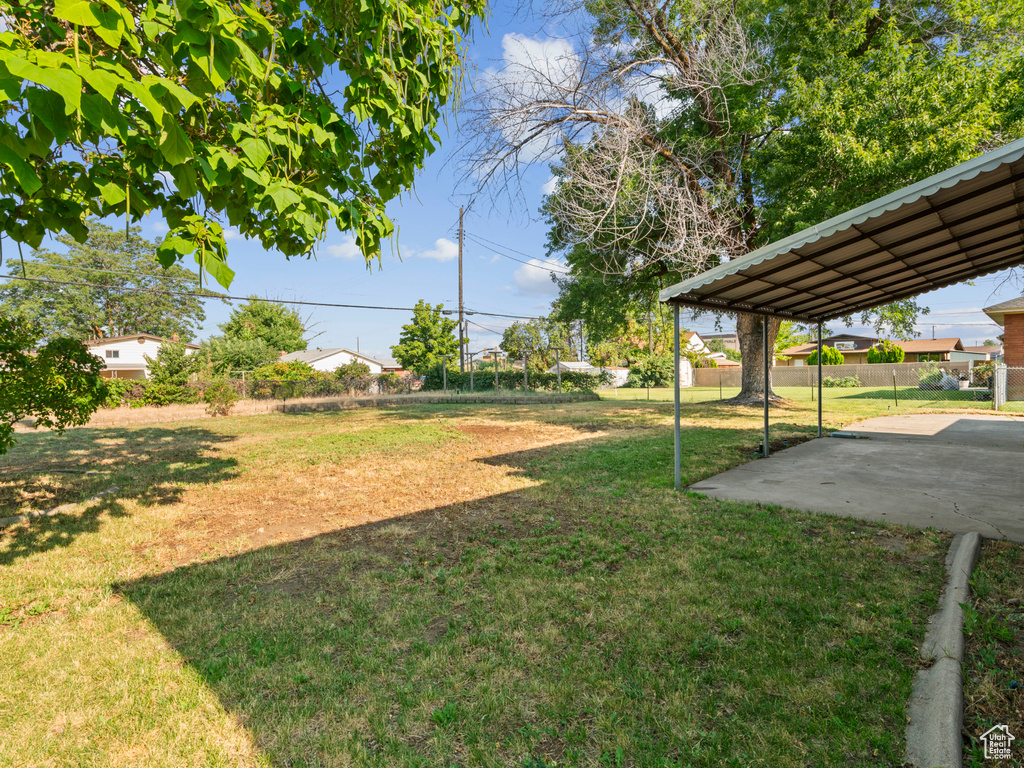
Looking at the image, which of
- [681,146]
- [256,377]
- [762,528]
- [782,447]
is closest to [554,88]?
[681,146]

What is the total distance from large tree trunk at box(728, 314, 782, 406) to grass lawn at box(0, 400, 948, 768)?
43.6 feet

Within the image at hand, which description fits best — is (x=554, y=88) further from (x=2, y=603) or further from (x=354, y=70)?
(x=2, y=603)

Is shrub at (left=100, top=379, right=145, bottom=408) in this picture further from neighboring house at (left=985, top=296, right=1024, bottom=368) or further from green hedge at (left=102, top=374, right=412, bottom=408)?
neighboring house at (left=985, top=296, right=1024, bottom=368)

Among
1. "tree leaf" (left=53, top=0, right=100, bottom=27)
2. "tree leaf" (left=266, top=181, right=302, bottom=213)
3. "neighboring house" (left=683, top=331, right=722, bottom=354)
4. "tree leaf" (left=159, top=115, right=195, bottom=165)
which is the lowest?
"tree leaf" (left=266, top=181, right=302, bottom=213)

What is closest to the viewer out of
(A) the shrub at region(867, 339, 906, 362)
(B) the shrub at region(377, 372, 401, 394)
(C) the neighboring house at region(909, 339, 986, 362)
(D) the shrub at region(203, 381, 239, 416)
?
(D) the shrub at region(203, 381, 239, 416)

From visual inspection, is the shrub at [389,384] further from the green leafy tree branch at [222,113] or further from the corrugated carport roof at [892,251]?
the green leafy tree branch at [222,113]

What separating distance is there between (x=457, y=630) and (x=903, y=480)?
246 inches

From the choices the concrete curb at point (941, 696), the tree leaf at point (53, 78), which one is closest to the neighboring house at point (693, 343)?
the concrete curb at point (941, 696)

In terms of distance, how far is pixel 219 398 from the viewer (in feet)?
57.8

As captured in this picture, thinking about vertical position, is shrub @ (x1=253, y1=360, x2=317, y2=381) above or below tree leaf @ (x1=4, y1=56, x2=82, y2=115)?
below

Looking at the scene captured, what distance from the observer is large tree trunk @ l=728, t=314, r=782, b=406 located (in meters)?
17.3

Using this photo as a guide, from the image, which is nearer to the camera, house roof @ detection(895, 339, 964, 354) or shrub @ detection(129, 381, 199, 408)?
shrub @ detection(129, 381, 199, 408)

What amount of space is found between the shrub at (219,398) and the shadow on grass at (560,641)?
51.1ft

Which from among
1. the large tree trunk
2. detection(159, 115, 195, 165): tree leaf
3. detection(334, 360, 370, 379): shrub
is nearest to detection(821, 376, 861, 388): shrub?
the large tree trunk
